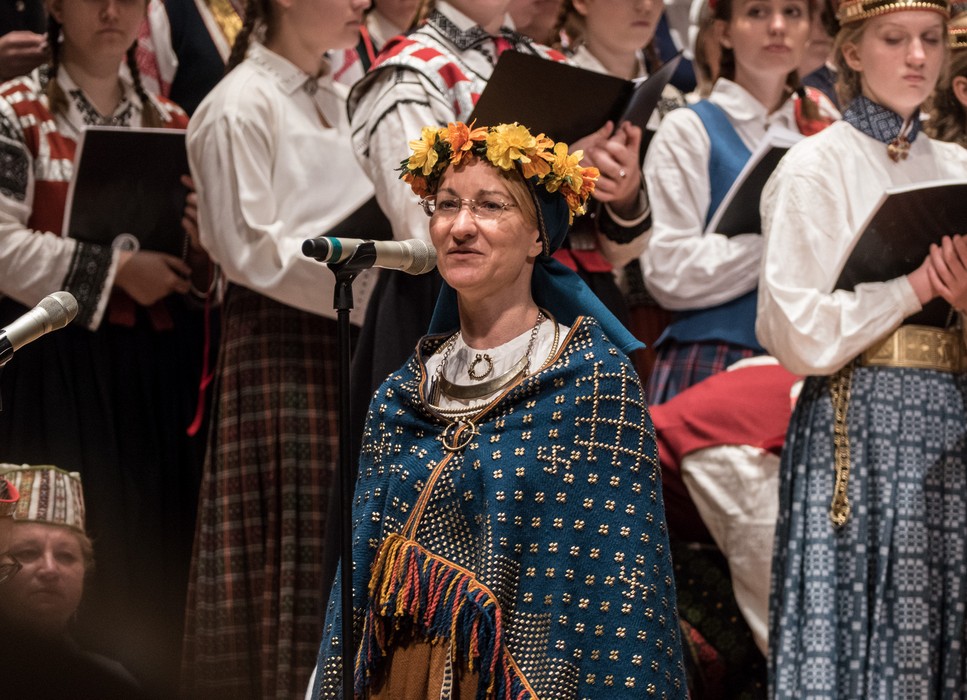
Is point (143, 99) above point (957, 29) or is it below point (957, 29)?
below

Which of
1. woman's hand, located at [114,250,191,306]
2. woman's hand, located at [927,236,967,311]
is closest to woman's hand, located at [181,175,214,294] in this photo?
woman's hand, located at [114,250,191,306]

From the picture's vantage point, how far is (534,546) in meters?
2.45

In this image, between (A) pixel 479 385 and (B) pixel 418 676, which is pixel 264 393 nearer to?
(A) pixel 479 385

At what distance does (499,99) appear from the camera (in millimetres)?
3207

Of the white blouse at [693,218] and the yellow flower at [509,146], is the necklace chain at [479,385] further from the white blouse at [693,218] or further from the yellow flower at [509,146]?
the white blouse at [693,218]

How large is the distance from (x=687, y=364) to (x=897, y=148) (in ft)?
3.11

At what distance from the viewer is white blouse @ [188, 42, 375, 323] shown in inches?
146

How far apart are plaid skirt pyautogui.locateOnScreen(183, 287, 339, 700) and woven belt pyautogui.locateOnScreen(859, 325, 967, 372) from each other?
137cm

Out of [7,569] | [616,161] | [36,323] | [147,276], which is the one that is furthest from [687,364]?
[7,569]

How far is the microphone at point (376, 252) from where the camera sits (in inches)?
88.2

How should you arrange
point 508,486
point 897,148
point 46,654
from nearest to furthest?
point 46,654 < point 508,486 < point 897,148

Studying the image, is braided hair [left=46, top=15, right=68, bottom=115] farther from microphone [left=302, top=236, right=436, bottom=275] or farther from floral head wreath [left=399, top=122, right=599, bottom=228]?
microphone [left=302, top=236, right=436, bottom=275]

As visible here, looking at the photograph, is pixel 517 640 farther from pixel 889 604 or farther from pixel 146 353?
pixel 146 353

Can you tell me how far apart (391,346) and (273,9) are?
4.01 ft
